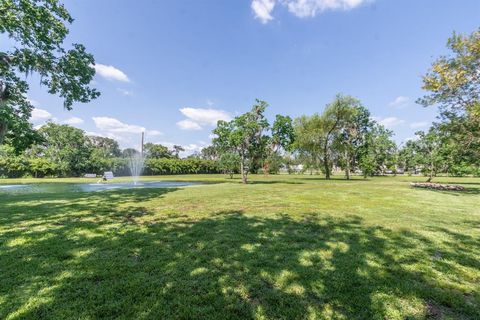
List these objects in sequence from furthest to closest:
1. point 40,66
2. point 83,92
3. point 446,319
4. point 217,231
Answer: point 83,92, point 40,66, point 217,231, point 446,319

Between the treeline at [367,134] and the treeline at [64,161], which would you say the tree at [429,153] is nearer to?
the treeline at [367,134]

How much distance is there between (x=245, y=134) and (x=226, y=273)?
17.2 meters

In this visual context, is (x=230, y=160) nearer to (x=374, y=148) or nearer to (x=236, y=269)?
(x=236, y=269)

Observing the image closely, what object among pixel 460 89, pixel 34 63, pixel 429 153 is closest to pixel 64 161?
pixel 34 63

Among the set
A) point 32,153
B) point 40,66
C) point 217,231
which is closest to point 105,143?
point 32,153

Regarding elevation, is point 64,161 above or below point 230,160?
above

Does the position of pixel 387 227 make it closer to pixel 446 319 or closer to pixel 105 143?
pixel 446 319

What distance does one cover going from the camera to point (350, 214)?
284 inches

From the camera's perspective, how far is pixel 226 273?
322 cm

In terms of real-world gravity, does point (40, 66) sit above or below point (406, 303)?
above

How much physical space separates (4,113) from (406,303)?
39.8ft

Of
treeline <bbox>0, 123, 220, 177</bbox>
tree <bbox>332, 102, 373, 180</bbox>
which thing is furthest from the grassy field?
treeline <bbox>0, 123, 220, 177</bbox>

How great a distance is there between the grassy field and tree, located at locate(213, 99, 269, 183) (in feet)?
47.2

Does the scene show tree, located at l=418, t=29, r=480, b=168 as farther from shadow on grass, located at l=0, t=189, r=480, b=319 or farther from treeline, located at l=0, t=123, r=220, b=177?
treeline, located at l=0, t=123, r=220, b=177
